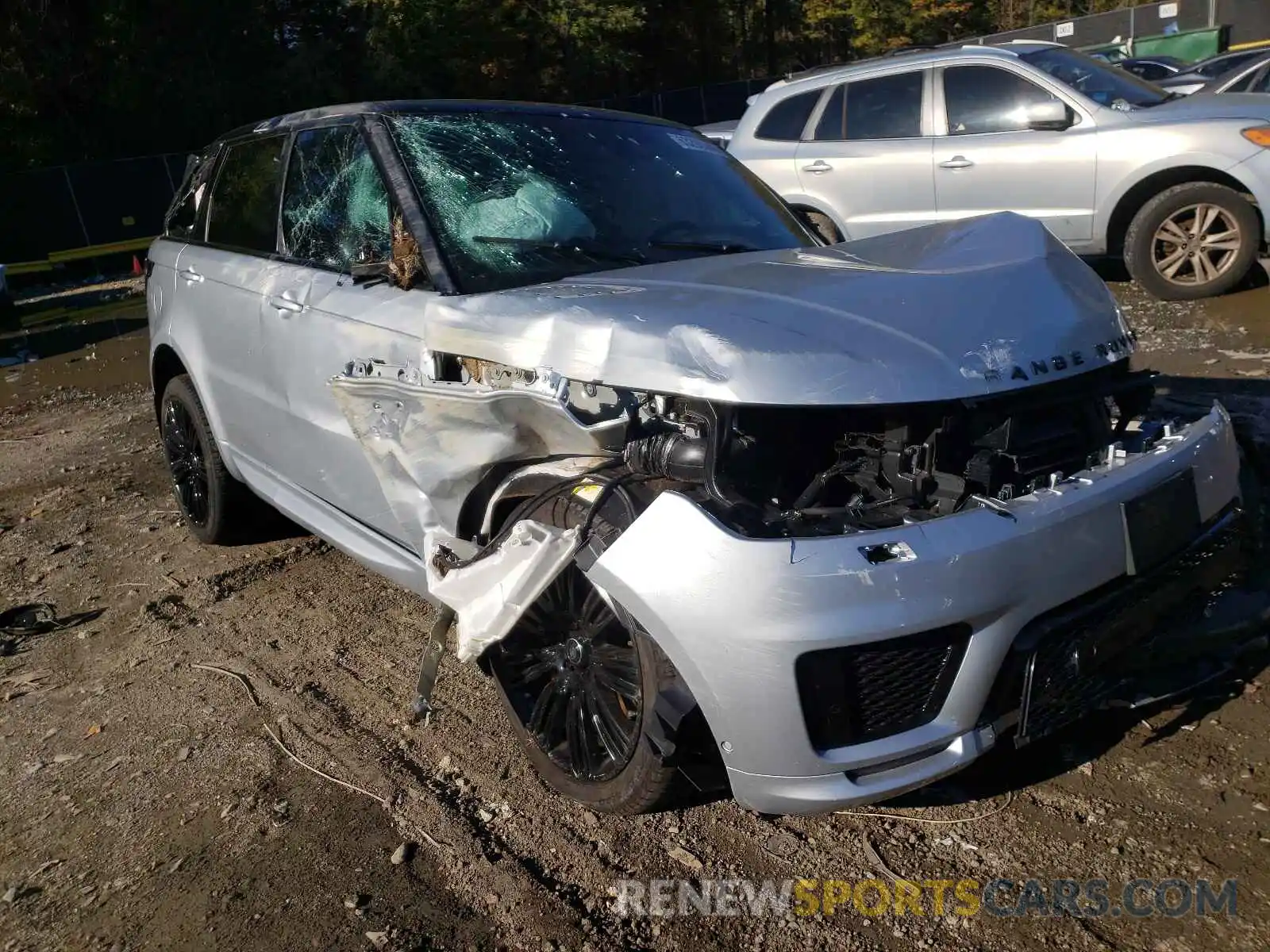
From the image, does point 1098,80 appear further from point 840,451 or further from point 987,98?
point 840,451

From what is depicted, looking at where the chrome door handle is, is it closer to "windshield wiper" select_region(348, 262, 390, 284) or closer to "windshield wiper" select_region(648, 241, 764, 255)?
"windshield wiper" select_region(348, 262, 390, 284)

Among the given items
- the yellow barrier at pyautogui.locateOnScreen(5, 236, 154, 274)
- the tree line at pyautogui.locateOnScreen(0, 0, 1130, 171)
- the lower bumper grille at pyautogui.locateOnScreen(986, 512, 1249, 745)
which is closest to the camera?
the lower bumper grille at pyautogui.locateOnScreen(986, 512, 1249, 745)

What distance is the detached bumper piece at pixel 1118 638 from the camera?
2.38 meters

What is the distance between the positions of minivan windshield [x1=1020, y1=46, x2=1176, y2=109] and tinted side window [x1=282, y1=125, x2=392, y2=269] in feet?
19.1

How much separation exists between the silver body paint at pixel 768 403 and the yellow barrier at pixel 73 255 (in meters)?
17.6

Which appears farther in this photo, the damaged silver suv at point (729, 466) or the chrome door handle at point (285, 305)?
the chrome door handle at point (285, 305)

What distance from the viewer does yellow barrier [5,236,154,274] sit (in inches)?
727

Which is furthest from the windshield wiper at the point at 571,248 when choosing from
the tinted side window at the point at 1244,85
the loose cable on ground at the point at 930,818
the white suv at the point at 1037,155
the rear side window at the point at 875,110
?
the tinted side window at the point at 1244,85

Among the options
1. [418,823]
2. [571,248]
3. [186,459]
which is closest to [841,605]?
[418,823]

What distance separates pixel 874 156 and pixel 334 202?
18.2 ft

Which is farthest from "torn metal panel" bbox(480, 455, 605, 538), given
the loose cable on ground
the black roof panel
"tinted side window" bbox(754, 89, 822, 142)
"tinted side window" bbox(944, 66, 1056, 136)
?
"tinted side window" bbox(754, 89, 822, 142)

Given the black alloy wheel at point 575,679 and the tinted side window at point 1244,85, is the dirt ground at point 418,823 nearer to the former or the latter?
the black alloy wheel at point 575,679

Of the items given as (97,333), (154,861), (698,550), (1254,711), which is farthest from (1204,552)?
(97,333)

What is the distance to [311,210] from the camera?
3941 millimetres
